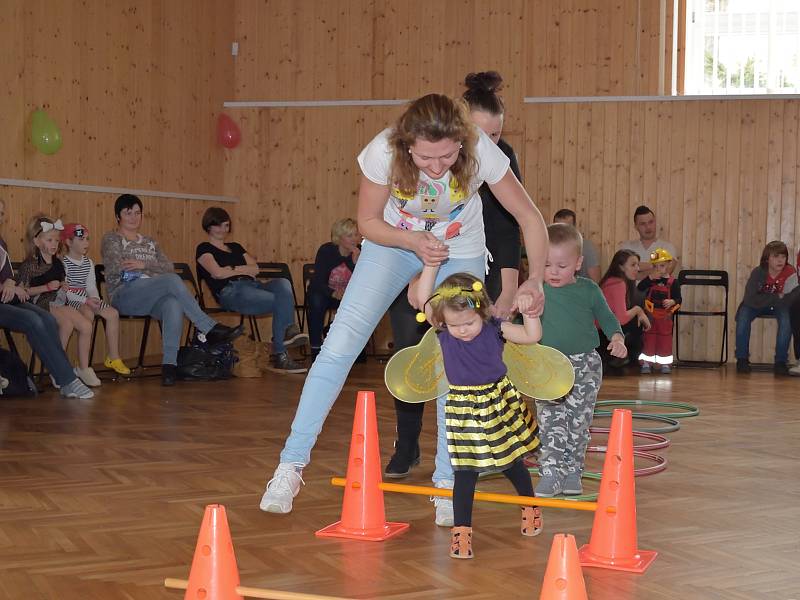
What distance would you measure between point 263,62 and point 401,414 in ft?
24.5

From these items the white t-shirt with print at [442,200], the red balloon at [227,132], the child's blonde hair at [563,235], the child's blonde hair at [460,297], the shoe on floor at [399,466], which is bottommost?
the shoe on floor at [399,466]

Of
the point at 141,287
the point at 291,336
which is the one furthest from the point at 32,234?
the point at 291,336

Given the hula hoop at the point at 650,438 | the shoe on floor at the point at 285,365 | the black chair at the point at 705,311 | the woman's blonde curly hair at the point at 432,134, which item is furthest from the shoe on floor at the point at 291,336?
the woman's blonde curly hair at the point at 432,134

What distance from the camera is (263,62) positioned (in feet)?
36.0

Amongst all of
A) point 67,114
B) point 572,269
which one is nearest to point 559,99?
point 67,114

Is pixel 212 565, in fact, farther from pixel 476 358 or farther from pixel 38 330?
pixel 38 330

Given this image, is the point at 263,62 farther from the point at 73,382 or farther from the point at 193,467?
the point at 193,467

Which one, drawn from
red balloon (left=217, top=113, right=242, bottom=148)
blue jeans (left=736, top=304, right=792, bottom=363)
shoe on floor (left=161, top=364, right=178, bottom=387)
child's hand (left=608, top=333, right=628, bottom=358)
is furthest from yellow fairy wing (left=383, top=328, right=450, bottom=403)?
red balloon (left=217, top=113, right=242, bottom=148)

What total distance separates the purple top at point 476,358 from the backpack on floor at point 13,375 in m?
4.29

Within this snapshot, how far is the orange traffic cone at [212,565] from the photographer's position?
8.06 ft

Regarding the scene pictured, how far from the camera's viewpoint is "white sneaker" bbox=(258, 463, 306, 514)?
3.57m

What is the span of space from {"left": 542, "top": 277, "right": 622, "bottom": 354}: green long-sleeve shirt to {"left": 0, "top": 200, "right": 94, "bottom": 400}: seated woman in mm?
3733

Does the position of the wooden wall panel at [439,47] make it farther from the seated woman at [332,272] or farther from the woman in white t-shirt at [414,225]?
the woman in white t-shirt at [414,225]

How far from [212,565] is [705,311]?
830cm
